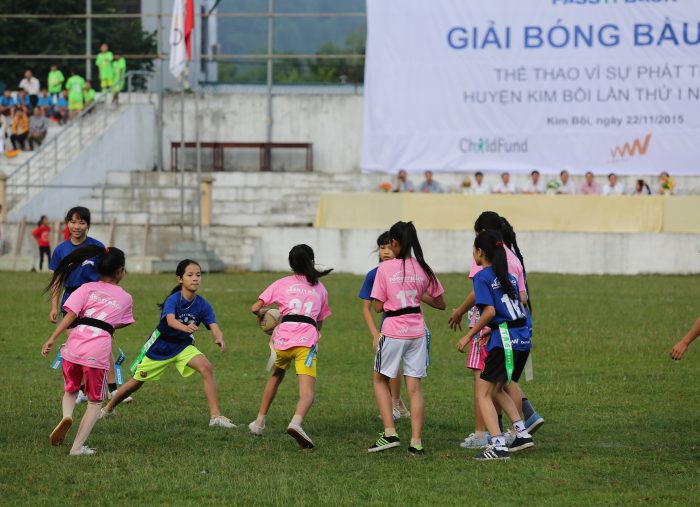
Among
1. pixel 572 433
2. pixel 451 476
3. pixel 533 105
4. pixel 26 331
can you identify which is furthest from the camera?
pixel 533 105

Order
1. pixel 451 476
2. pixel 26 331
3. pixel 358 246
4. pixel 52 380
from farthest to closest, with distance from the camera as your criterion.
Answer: pixel 358 246, pixel 26 331, pixel 52 380, pixel 451 476

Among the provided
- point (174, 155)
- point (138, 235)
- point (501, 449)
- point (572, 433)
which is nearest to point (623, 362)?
point (572, 433)

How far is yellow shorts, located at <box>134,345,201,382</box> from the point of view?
35.6 ft

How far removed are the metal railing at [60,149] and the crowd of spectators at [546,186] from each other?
942 centimetres

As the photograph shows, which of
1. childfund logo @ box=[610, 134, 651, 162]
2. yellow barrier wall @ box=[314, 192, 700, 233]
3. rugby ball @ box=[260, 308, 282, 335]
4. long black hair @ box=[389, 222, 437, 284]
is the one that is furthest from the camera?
childfund logo @ box=[610, 134, 651, 162]

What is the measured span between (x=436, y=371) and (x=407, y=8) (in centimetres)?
2083

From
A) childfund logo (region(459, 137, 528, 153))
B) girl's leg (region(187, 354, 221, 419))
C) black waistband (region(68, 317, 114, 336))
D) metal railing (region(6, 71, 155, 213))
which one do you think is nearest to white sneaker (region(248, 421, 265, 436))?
girl's leg (region(187, 354, 221, 419))

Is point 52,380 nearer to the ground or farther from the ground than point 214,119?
nearer to the ground

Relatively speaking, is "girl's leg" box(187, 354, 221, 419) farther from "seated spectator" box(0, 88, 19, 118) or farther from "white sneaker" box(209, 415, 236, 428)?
"seated spectator" box(0, 88, 19, 118)

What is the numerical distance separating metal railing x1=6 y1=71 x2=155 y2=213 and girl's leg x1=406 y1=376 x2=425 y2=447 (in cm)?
2507

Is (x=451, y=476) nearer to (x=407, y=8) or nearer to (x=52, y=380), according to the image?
(x=52, y=380)

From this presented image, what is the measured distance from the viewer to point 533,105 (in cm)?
→ 3338

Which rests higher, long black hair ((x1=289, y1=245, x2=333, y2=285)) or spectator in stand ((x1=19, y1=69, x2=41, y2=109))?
spectator in stand ((x1=19, y1=69, x2=41, y2=109))

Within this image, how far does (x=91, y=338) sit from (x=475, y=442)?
3.01 metres
